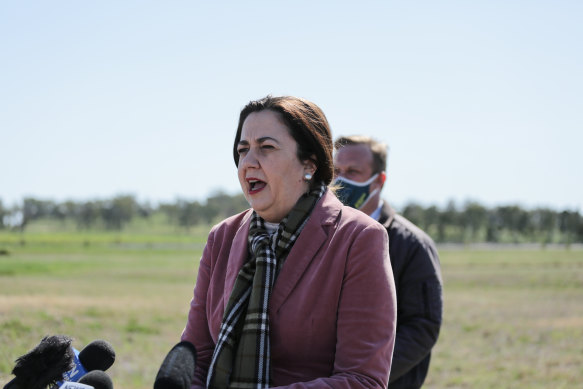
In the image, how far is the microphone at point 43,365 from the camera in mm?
1930

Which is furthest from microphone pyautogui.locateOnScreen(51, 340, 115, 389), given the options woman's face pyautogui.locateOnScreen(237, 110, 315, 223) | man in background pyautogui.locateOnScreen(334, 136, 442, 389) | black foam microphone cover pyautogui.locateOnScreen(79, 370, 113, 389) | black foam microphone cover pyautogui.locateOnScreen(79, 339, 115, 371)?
man in background pyautogui.locateOnScreen(334, 136, 442, 389)

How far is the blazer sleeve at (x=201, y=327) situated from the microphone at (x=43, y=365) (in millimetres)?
511

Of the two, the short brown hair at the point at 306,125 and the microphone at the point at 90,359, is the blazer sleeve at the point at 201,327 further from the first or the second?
the short brown hair at the point at 306,125

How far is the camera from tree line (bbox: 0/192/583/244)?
91119 millimetres

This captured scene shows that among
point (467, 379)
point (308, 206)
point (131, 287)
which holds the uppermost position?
point (308, 206)

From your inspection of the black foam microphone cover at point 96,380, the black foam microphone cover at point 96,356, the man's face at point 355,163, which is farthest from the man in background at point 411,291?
the black foam microphone cover at point 96,380

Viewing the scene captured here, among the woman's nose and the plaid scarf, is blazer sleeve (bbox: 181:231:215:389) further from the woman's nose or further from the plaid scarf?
the woman's nose

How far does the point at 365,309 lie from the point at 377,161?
2.31m

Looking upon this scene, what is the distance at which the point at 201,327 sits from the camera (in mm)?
2520

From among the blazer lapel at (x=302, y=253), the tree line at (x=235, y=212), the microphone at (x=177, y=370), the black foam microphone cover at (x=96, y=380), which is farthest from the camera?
the tree line at (x=235, y=212)

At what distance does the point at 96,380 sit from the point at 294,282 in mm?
769

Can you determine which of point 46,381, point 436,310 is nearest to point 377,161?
point 436,310

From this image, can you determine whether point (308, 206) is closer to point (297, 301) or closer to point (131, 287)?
point (297, 301)

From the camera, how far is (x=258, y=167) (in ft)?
7.75
